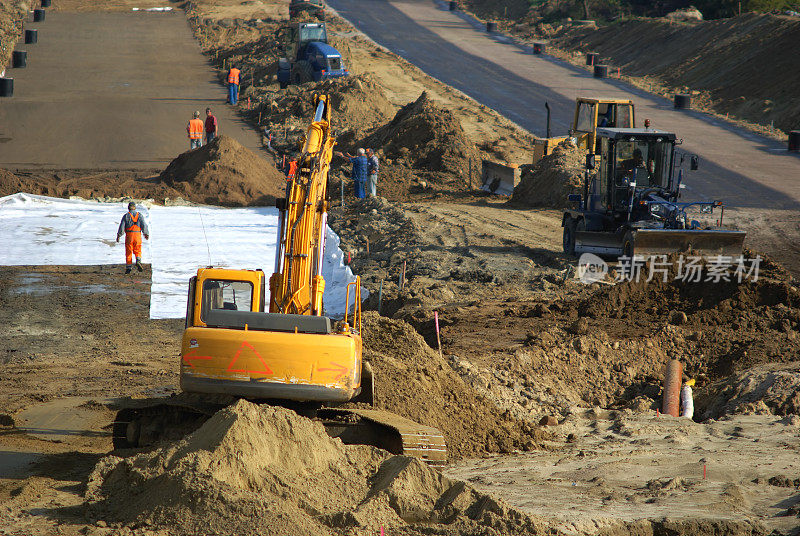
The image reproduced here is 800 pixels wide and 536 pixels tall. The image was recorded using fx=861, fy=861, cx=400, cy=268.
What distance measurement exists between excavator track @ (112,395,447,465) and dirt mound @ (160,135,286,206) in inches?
568

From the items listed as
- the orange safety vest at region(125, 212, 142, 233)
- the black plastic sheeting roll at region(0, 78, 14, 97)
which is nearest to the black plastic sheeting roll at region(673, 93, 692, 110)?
the orange safety vest at region(125, 212, 142, 233)

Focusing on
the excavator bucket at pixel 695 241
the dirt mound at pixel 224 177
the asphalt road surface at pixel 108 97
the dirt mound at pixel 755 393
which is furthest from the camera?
the asphalt road surface at pixel 108 97

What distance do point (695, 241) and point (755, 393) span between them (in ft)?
17.0

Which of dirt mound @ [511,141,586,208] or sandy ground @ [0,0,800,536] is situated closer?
sandy ground @ [0,0,800,536]

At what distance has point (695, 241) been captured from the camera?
15.5 m

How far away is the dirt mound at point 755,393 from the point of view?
34.4ft

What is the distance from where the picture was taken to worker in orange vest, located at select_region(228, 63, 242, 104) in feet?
115

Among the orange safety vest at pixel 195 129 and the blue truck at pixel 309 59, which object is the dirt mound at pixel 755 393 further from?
the blue truck at pixel 309 59

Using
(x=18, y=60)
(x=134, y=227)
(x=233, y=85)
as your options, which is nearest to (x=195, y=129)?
(x=233, y=85)

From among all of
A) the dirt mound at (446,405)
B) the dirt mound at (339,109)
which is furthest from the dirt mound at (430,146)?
the dirt mound at (446,405)

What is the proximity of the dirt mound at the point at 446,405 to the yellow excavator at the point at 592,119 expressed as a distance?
15.0 meters

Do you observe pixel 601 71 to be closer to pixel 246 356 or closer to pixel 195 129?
pixel 195 129

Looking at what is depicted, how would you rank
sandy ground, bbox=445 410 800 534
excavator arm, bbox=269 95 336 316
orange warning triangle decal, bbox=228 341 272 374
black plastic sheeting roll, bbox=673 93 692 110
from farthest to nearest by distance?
black plastic sheeting roll, bbox=673 93 692 110 → excavator arm, bbox=269 95 336 316 → orange warning triangle decal, bbox=228 341 272 374 → sandy ground, bbox=445 410 800 534

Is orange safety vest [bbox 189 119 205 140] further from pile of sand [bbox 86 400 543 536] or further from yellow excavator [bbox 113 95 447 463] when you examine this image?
pile of sand [bbox 86 400 543 536]
